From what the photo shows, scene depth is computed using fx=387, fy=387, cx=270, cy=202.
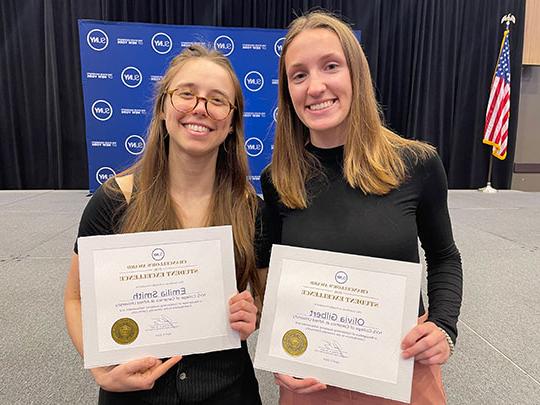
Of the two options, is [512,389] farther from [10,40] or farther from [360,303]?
[10,40]

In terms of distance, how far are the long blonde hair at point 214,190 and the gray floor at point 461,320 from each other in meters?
0.99

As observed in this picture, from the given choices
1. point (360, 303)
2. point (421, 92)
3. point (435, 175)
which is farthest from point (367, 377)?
point (421, 92)

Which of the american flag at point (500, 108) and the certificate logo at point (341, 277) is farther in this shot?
the american flag at point (500, 108)

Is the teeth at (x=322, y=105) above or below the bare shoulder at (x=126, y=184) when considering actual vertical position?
above

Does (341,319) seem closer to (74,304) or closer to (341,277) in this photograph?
(341,277)

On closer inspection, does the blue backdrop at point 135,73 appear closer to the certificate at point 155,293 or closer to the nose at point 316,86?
the nose at point 316,86

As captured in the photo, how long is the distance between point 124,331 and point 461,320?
2.06m

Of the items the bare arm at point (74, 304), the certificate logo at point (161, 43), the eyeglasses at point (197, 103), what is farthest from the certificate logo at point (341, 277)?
the certificate logo at point (161, 43)

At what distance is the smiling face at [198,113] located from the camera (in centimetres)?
103

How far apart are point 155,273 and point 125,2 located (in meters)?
6.98

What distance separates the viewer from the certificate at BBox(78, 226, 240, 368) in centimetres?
88

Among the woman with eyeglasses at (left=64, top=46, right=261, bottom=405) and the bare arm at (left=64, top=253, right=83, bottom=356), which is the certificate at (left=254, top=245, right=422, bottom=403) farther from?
the bare arm at (left=64, top=253, right=83, bottom=356)

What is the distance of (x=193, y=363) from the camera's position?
1.01 m
